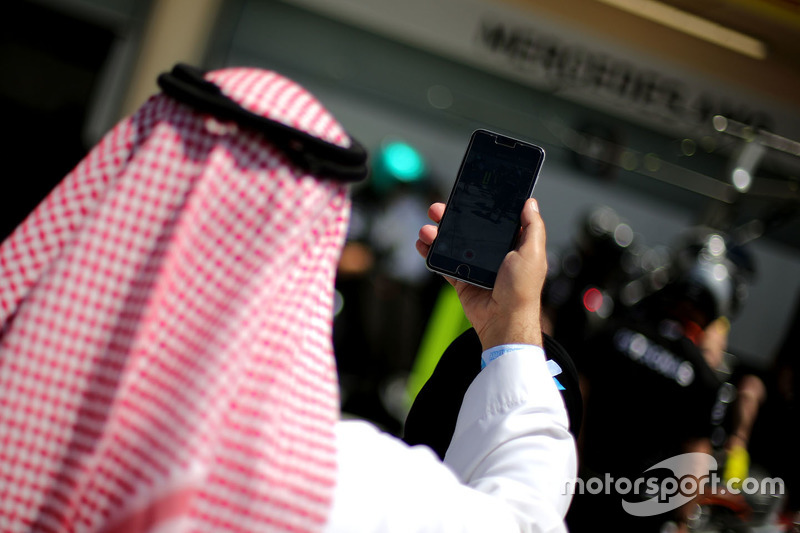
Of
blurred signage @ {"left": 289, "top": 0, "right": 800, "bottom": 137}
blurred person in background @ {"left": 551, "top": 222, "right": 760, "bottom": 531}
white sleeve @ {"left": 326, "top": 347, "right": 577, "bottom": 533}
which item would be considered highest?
blurred signage @ {"left": 289, "top": 0, "right": 800, "bottom": 137}

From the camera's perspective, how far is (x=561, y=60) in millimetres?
4863

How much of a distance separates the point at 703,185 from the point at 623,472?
323 cm

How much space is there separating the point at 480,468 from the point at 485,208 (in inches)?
19.0

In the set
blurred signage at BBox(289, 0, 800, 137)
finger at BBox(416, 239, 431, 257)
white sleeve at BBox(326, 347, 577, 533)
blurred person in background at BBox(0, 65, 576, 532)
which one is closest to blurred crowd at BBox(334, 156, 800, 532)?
blurred signage at BBox(289, 0, 800, 137)

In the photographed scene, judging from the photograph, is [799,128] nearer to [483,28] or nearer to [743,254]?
[743,254]

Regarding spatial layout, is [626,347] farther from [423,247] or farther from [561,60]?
[561,60]

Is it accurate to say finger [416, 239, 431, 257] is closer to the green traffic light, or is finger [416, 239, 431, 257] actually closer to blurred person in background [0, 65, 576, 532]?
blurred person in background [0, 65, 576, 532]

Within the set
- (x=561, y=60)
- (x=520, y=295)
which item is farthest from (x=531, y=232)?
(x=561, y=60)

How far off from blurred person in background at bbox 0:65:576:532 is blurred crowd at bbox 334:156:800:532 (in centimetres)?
168

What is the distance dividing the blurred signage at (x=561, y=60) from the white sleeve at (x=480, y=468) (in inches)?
165

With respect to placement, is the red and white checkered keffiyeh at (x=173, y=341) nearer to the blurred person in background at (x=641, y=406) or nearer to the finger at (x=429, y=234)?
the finger at (x=429, y=234)

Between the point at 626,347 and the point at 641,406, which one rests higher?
the point at 626,347

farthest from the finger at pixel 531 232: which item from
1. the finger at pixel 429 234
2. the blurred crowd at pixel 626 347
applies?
the blurred crowd at pixel 626 347

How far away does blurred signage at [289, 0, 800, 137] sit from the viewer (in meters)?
4.82
